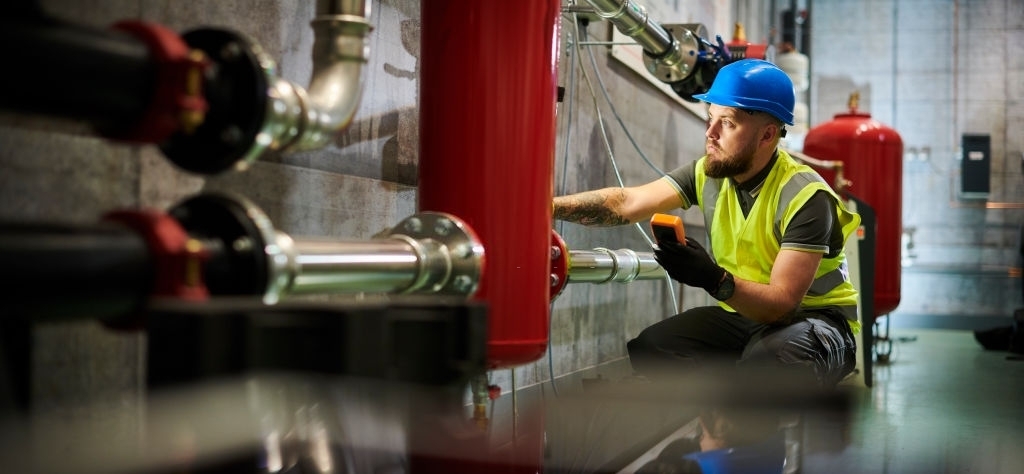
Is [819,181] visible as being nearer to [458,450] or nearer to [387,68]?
[387,68]

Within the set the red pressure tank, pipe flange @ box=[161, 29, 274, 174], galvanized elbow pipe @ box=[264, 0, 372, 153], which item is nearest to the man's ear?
galvanized elbow pipe @ box=[264, 0, 372, 153]

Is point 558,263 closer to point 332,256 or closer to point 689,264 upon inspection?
point 689,264

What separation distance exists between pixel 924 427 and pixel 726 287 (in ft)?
1.93

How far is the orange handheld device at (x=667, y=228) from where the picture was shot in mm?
2014

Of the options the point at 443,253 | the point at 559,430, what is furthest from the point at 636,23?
the point at 443,253

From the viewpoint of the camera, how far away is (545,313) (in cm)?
156

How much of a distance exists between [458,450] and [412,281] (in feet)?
1.30

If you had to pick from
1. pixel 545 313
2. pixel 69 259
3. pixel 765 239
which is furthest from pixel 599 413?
pixel 69 259

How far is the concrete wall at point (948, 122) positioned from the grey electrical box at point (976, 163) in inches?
4.6

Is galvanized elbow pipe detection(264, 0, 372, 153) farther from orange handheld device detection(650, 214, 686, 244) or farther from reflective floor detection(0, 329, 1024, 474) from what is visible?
orange handheld device detection(650, 214, 686, 244)

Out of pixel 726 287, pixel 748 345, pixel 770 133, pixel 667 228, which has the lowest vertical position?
pixel 748 345

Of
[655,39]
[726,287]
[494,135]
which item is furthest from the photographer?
[655,39]

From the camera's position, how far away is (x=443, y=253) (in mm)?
1264

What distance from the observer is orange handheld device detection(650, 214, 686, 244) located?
2.01 metres
